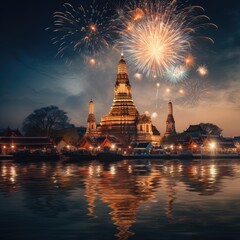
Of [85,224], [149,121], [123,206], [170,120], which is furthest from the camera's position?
[170,120]

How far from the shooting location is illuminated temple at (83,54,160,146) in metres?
165

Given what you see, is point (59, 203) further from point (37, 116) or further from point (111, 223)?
point (37, 116)

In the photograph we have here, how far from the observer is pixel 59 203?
1023 inches

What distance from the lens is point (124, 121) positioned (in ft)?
554

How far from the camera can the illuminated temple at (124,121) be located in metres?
165

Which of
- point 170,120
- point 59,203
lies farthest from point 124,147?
point 59,203

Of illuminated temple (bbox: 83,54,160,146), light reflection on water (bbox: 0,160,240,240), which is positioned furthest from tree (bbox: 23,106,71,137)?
light reflection on water (bbox: 0,160,240,240)

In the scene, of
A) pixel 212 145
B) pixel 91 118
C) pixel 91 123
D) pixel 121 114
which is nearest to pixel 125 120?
pixel 121 114

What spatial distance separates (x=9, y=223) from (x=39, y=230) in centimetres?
207

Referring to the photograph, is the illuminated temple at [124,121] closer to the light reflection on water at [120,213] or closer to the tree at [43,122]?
the tree at [43,122]

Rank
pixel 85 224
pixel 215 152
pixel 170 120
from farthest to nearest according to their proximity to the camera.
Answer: pixel 170 120, pixel 215 152, pixel 85 224

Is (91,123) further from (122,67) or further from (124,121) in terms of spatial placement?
(122,67)

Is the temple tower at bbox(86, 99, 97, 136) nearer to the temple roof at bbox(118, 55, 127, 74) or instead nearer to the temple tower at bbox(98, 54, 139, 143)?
the temple tower at bbox(98, 54, 139, 143)

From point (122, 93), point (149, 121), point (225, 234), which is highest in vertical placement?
point (122, 93)
